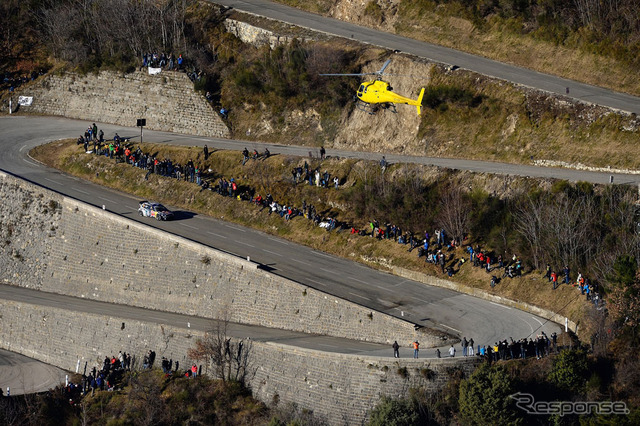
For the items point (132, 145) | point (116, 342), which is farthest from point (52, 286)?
point (132, 145)

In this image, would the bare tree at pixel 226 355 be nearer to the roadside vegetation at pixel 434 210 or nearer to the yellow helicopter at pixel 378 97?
the roadside vegetation at pixel 434 210

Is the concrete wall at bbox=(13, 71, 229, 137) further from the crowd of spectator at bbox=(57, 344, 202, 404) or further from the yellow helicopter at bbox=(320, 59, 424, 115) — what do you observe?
the crowd of spectator at bbox=(57, 344, 202, 404)

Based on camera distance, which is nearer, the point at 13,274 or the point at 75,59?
the point at 13,274

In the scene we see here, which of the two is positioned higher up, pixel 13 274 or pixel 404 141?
pixel 404 141

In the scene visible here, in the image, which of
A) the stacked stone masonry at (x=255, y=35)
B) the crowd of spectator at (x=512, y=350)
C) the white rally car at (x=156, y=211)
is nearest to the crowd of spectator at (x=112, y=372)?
the white rally car at (x=156, y=211)

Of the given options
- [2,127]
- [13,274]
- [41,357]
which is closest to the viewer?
[41,357]

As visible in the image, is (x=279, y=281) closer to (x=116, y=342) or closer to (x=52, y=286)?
(x=116, y=342)

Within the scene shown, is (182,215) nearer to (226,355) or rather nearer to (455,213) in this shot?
(226,355)
